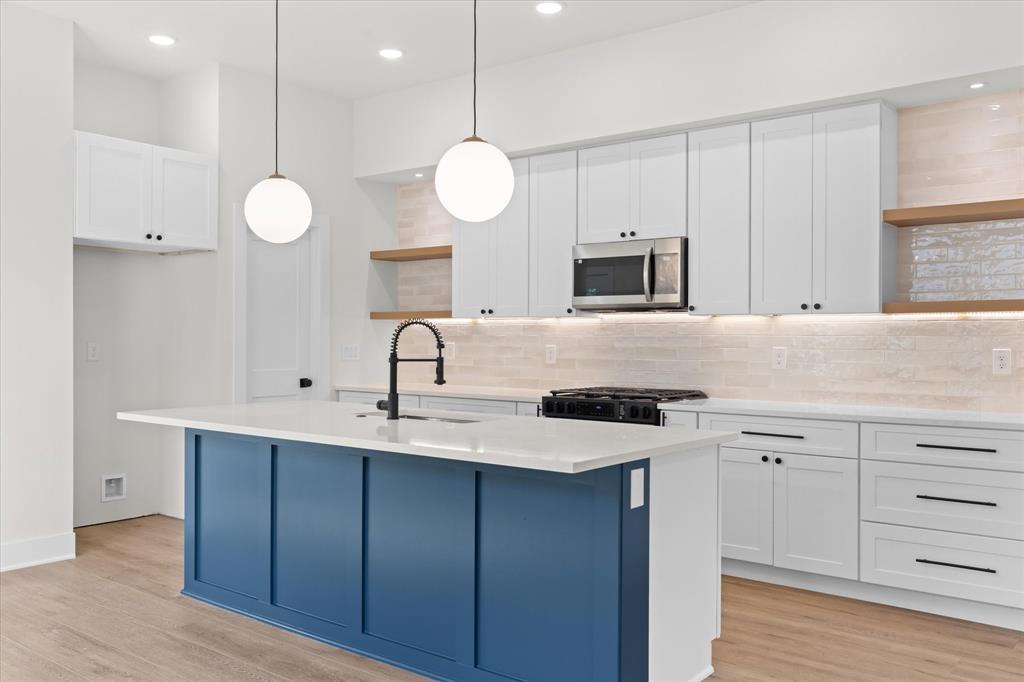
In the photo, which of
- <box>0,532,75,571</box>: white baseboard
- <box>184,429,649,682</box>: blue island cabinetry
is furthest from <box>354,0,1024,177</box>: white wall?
<box>0,532,75,571</box>: white baseboard

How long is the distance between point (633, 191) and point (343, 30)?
1.97 meters

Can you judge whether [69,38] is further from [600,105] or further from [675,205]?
[675,205]

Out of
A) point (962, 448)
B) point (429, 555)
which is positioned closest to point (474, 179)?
point (429, 555)

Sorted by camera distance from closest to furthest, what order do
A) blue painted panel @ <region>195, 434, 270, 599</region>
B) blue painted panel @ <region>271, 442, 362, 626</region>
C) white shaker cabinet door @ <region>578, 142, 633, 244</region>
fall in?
1. blue painted panel @ <region>271, 442, 362, 626</region>
2. blue painted panel @ <region>195, 434, 270, 599</region>
3. white shaker cabinet door @ <region>578, 142, 633, 244</region>

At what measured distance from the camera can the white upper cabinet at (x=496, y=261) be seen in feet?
18.1

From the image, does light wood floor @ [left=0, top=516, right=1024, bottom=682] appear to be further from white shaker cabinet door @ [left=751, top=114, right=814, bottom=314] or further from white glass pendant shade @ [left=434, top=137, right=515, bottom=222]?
white glass pendant shade @ [left=434, top=137, right=515, bottom=222]

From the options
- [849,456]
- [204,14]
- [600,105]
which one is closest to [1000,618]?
[849,456]

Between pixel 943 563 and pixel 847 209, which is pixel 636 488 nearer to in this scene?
pixel 943 563

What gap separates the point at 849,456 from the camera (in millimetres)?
4031

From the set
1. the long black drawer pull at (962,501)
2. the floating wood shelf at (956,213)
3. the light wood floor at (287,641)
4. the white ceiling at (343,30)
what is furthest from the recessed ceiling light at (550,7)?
the light wood floor at (287,641)

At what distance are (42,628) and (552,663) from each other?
235 centimetres

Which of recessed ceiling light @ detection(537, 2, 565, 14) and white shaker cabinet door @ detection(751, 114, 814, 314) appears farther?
recessed ceiling light @ detection(537, 2, 565, 14)

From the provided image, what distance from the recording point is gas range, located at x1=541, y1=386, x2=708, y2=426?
4641 millimetres

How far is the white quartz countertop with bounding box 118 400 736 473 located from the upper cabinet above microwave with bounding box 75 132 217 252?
1.67 metres
